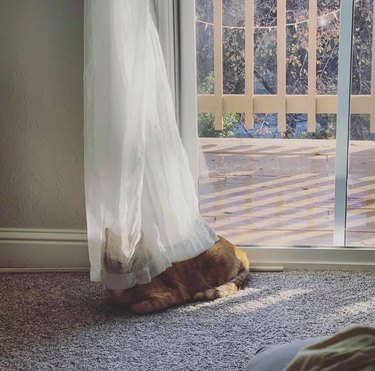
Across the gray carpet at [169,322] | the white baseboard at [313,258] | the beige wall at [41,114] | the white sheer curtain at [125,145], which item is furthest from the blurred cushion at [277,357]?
the beige wall at [41,114]

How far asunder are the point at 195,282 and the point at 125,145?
516 millimetres

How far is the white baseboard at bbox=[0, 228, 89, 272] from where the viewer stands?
2.56 metres

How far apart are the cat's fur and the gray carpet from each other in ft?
0.11

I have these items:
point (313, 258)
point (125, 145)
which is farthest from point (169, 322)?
point (313, 258)

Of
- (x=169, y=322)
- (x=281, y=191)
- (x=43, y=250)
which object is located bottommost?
(x=169, y=322)

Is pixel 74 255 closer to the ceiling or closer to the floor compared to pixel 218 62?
closer to the floor

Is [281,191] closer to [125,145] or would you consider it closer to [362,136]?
[362,136]

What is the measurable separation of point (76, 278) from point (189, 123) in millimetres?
696

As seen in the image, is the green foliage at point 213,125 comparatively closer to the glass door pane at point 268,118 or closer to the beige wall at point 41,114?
the glass door pane at point 268,118

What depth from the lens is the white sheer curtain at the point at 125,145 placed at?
2.13 m

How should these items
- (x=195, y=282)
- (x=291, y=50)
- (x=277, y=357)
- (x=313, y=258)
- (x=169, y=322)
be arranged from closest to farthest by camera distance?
(x=277, y=357), (x=169, y=322), (x=195, y=282), (x=291, y=50), (x=313, y=258)

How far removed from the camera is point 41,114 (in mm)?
2492

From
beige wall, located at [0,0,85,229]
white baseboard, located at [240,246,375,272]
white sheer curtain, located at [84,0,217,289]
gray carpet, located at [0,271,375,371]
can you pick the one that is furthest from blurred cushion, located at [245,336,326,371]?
beige wall, located at [0,0,85,229]

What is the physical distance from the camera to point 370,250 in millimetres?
2484
